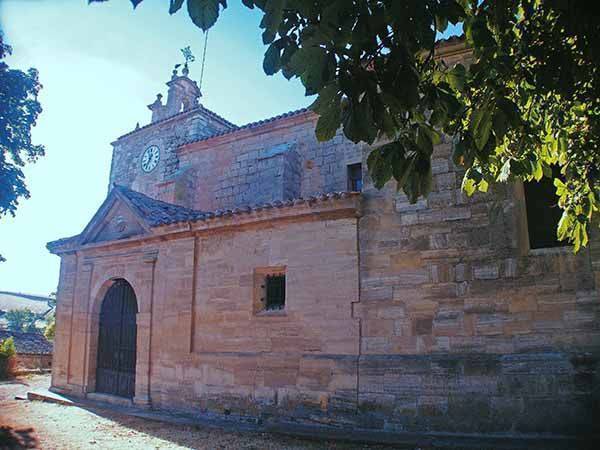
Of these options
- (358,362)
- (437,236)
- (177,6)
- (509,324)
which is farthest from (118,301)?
(177,6)

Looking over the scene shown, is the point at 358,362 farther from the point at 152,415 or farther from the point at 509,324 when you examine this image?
the point at 152,415

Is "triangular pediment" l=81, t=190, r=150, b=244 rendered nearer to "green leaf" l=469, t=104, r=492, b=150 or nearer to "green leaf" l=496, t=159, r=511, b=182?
"green leaf" l=496, t=159, r=511, b=182

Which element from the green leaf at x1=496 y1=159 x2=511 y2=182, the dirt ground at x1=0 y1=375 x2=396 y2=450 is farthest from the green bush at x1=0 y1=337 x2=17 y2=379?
the green leaf at x1=496 y1=159 x2=511 y2=182

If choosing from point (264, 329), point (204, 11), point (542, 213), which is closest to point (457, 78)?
point (204, 11)

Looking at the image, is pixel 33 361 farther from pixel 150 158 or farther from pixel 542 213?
pixel 542 213

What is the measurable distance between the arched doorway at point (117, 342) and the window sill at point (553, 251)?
7793 millimetres

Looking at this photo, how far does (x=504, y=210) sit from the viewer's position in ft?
20.7

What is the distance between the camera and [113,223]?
10.8 meters

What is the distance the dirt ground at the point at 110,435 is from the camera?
640cm

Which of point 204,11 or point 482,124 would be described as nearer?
point 204,11

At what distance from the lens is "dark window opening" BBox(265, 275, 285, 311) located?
26.1 feet

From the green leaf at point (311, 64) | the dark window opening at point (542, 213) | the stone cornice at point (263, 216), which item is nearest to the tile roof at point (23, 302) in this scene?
the stone cornice at point (263, 216)

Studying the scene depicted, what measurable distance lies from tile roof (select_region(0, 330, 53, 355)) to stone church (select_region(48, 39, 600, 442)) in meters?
8.83

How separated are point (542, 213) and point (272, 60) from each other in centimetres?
545
